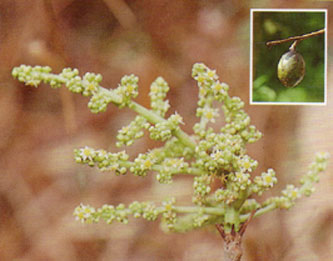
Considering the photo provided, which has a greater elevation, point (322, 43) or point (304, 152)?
point (322, 43)

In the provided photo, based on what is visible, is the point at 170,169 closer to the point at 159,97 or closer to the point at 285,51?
the point at 159,97

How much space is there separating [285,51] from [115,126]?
1.14 ft

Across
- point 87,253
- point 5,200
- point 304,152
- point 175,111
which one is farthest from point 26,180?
point 304,152

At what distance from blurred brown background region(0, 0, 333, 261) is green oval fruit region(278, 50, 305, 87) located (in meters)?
0.05

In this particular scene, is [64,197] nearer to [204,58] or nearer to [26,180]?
[26,180]

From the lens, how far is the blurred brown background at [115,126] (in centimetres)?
89

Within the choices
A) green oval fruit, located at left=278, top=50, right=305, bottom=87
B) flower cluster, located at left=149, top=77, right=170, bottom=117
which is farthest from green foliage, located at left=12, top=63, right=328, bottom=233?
green oval fruit, located at left=278, top=50, right=305, bottom=87

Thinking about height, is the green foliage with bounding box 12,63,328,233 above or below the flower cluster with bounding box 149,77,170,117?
below

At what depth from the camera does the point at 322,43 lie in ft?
2.89

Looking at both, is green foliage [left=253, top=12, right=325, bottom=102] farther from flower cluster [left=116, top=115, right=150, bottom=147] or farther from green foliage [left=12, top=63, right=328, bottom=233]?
flower cluster [left=116, top=115, right=150, bottom=147]

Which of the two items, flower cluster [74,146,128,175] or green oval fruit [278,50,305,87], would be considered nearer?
flower cluster [74,146,128,175]

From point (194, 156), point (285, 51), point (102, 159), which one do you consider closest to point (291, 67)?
point (285, 51)

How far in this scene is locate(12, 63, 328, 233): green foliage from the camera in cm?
78

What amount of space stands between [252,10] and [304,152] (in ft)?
0.93
